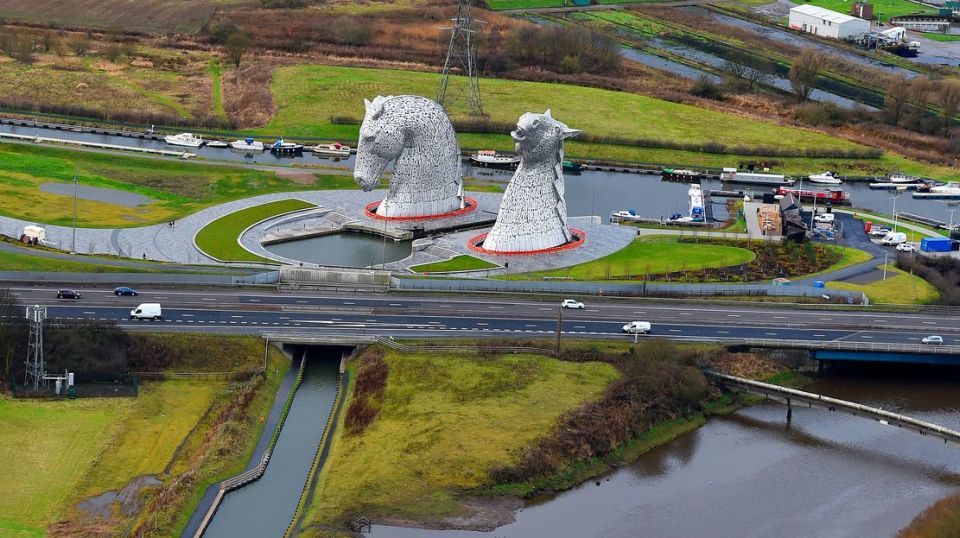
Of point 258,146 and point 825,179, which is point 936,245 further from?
point 258,146

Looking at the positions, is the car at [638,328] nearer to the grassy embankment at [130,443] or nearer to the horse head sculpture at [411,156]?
the grassy embankment at [130,443]

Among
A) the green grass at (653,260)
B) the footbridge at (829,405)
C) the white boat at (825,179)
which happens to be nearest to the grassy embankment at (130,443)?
the green grass at (653,260)

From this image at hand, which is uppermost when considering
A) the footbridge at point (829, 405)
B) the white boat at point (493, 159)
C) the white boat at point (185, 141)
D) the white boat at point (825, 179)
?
the white boat at point (185, 141)

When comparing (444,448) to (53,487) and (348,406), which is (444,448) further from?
(53,487)

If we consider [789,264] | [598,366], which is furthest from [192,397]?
[789,264]

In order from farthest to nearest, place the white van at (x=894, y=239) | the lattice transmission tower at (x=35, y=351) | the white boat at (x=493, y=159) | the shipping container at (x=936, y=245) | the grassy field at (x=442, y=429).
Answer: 1. the white boat at (x=493, y=159)
2. the white van at (x=894, y=239)
3. the shipping container at (x=936, y=245)
4. the lattice transmission tower at (x=35, y=351)
5. the grassy field at (x=442, y=429)
